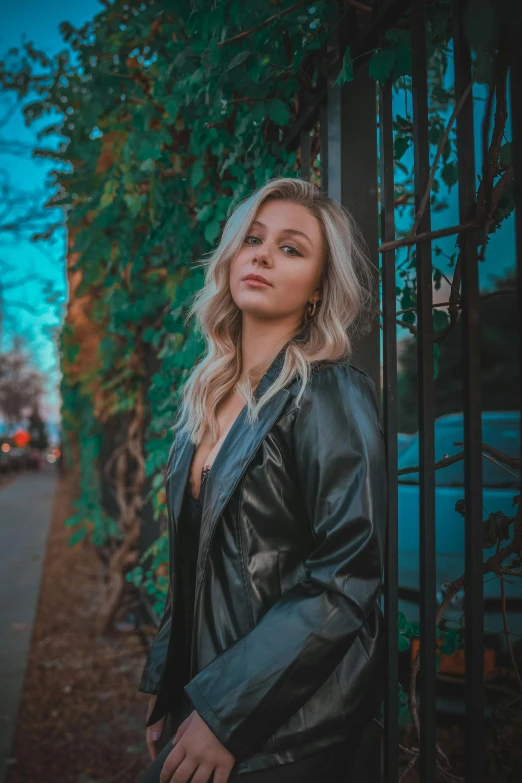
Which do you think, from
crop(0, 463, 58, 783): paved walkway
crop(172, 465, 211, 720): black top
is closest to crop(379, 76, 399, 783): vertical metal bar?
crop(172, 465, 211, 720): black top

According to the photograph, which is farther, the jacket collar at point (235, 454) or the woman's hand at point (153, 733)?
the woman's hand at point (153, 733)

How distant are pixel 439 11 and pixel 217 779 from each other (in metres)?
1.85

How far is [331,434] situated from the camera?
3.97 feet

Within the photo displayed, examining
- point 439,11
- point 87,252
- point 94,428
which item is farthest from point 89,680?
point 439,11

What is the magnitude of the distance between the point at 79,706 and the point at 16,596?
3.11m

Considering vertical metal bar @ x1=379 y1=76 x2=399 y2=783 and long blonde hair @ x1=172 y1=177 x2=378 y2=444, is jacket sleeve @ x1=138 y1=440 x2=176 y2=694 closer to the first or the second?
long blonde hair @ x1=172 y1=177 x2=378 y2=444

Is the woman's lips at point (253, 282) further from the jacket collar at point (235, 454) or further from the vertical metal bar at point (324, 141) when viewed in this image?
the vertical metal bar at point (324, 141)

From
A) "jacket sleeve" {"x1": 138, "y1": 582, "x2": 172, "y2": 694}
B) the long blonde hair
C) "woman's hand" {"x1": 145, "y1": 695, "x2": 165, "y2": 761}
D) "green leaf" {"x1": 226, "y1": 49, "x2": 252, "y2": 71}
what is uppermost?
"green leaf" {"x1": 226, "y1": 49, "x2": 252, "y2": 71}

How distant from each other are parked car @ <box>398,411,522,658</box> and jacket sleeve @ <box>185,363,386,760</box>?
53.1 inches

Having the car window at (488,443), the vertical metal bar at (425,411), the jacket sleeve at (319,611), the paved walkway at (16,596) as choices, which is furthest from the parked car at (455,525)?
the paved walkway at (16,596)

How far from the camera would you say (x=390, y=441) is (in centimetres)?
140

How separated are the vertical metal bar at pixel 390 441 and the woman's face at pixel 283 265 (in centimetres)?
22

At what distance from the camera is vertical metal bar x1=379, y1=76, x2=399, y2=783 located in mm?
1346

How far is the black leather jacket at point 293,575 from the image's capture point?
1.11m
